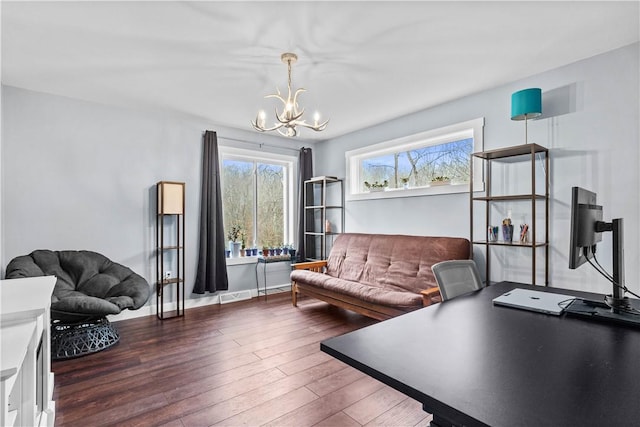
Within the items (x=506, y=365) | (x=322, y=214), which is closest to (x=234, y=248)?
(x=322, y=214)

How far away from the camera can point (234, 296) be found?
15.3ft

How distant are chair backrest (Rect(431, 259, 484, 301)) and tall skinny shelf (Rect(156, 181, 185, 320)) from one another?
10.2 feet

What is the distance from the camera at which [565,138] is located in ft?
9.25

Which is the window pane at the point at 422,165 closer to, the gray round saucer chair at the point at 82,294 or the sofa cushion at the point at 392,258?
the sofa cushion at the point at 392,258

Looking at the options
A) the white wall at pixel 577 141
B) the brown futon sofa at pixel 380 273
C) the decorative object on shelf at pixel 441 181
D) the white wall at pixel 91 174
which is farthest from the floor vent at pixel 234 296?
the decorative object on shelf at pixel 441 181

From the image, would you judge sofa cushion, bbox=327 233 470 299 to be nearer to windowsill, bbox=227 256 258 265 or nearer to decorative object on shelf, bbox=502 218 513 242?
decorative object on shelf, bbox=502 218 513 242

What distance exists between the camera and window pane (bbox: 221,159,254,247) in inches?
187

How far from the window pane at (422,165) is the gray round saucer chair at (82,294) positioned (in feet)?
10.6

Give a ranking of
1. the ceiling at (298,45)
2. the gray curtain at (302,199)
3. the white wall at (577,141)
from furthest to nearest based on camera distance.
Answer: the gray curtain at (302,199) → the white wall at (577,141) → the ceiling at (298,45)

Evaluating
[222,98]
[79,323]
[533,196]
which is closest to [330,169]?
[222,98]

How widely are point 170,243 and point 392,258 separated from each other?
9.14ft

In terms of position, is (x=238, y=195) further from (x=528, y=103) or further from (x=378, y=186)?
(x=528, y=103)

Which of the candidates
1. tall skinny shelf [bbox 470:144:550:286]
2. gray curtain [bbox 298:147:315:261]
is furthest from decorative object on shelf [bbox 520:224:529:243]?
gray curtain [bbox 298:147:315:261]

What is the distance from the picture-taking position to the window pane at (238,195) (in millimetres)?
4758
